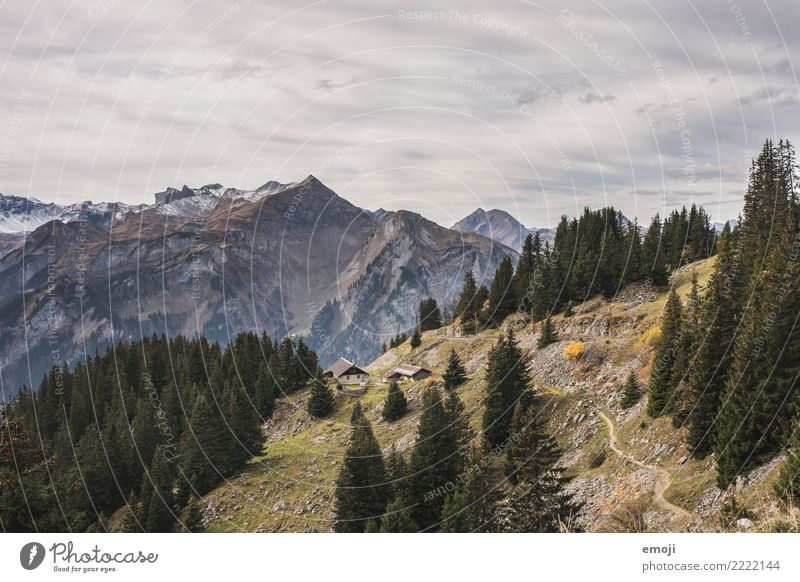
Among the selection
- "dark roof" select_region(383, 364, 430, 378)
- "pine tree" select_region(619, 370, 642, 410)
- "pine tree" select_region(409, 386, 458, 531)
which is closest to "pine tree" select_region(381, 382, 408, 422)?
"dark roof" select_region(383, 364, 430, 378)

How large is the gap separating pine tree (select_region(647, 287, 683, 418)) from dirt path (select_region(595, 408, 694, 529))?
4.12m

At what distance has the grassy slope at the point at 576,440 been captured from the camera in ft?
124

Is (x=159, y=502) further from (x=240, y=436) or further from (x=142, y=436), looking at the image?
(x=142, y=436)

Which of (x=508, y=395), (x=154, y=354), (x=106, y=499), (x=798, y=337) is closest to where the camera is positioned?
(x=798, y=337)

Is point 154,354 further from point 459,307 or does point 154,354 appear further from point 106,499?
point 459,307

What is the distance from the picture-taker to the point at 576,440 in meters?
55.5

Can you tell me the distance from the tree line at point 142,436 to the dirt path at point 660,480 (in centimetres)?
3111

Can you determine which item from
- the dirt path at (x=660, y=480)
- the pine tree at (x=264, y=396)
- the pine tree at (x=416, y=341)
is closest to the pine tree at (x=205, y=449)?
the pine tree at (x=264, y=396)

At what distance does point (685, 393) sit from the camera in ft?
147

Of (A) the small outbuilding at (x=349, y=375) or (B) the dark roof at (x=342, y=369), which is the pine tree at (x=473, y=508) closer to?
(A) the small outbuilding at (x=349, y=375)

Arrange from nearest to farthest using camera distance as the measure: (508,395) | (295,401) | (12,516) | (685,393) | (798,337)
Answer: (12,516) → (798,337) → (685,393) → (508,395) → (295,401)

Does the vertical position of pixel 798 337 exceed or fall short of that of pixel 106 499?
it exceeds it
